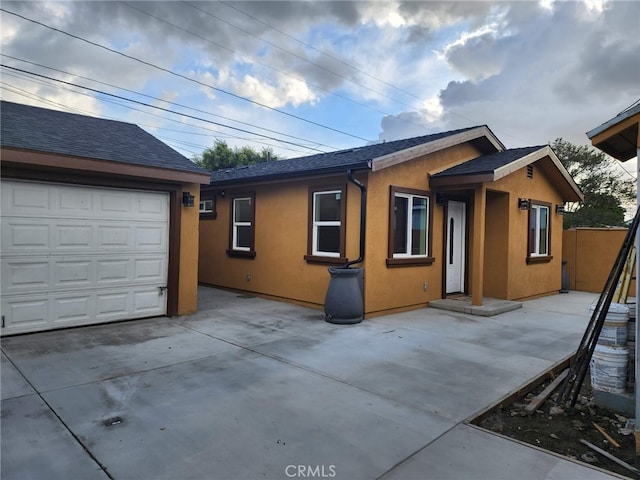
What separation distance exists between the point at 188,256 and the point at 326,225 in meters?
2.81

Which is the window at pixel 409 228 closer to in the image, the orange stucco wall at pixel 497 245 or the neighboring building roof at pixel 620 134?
the orange stucco wall at pixel 497 245

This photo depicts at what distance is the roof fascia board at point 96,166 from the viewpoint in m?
5.57

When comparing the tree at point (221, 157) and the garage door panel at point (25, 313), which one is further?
the tree at point (221, 157)

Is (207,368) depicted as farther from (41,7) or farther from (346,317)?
(41,7)

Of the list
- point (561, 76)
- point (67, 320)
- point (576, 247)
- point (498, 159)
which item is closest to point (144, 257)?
point (67, 320)

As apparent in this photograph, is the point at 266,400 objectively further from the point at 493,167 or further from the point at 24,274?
the point at 493,167

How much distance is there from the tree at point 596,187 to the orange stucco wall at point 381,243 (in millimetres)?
12886

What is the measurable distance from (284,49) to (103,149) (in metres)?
9.41

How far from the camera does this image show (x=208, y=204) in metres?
11.9

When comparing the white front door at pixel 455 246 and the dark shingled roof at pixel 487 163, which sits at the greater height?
the dark shingled roof at pixel 487 163

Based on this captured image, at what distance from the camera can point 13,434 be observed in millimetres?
2971

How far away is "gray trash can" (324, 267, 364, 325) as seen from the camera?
704 centimetres

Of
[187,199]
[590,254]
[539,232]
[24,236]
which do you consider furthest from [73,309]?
[590,254]

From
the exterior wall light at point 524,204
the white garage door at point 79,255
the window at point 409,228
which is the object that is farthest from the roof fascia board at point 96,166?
the exterior wall light at point 524,204
